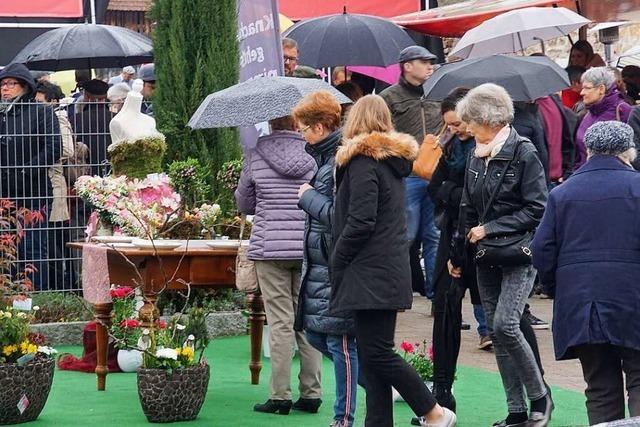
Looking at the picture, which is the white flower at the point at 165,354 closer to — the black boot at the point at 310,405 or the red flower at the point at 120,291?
the black boot at the point at 310,405

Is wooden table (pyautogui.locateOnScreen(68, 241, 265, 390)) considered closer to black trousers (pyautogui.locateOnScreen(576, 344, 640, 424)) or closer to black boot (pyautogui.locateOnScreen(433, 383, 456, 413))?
black boot (pyautogui.locateOnScreen(433, 383, 456, 413))

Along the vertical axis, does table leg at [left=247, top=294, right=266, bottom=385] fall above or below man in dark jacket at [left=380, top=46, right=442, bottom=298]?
below

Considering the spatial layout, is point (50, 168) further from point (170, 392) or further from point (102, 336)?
point (170, 392)

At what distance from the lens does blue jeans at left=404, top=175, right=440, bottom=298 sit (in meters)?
11.9

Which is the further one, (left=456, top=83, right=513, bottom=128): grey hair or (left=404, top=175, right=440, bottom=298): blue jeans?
(left=404, top=175, right=440, bottom=298): blue jeans

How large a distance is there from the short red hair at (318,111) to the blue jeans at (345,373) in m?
1.21

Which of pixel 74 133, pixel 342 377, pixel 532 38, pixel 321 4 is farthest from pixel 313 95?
pixel 321 4

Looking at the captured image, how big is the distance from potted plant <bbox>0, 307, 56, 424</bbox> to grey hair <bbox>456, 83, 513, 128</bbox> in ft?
9.50

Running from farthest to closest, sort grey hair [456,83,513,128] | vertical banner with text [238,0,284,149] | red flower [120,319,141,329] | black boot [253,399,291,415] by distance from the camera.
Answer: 1. vertical banner with text [238,0,284,149]
2. red flower [120,319,141,329]
3. black boot [253,399,291,415]
4. grey hair [456,83,513,128]

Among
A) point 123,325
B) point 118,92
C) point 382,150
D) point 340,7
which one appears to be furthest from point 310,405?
point 340,7

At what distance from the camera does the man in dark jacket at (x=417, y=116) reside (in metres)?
11.9

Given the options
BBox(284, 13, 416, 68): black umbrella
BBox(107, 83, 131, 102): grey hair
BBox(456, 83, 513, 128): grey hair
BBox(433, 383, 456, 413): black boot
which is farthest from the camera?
BBox(284, 13, 416, 68): black umbrella

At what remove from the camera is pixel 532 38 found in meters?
14.6

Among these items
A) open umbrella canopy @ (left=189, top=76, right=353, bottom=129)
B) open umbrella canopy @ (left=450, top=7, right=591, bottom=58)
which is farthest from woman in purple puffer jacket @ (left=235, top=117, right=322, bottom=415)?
open umbrella canopy @ (left=450, top=7, right=591, bottom=58)
